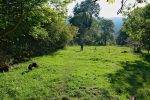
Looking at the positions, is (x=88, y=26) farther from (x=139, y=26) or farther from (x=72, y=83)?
(x=72, y=83)

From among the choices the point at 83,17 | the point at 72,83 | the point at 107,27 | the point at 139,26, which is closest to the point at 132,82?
the point at 72,83

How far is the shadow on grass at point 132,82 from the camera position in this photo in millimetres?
31828

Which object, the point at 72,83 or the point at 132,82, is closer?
the point at 72,83

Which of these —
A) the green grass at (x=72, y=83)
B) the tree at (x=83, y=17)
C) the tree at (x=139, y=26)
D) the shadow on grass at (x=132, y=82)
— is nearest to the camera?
the green grass at (x=72, y=83)

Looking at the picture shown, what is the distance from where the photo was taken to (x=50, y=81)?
108ft

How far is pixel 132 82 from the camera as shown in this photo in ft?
119

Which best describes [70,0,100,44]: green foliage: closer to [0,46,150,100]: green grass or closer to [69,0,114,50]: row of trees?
[69,0,114,50]: row of trees

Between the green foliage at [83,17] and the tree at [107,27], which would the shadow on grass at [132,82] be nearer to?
the green foliage at [83,17]

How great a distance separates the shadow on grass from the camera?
3183cm

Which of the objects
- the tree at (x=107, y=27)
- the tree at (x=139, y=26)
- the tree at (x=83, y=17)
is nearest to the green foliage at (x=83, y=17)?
the tree at (x=83, y=17)

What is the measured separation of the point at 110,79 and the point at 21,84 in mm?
9649

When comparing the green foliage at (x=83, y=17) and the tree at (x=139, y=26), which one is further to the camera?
the green foliage at (x=83, y=17)

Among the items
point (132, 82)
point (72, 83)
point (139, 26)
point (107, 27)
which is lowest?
point (132, 82)

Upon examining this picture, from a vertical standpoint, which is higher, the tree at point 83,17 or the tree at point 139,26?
the tree at point 83,17
